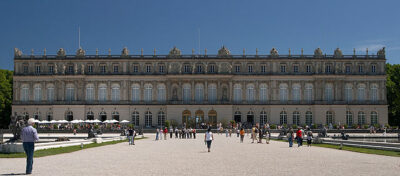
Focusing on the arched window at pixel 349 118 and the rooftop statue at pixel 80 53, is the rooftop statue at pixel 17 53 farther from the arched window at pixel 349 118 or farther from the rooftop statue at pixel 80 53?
the arched window at pixel 349 118

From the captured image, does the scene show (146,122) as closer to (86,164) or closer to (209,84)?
(209,84)

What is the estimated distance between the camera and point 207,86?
72812 millimetres

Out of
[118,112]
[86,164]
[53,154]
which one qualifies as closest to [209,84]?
[118,112]

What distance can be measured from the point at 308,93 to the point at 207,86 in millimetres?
16257

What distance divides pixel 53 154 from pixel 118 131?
3834 cm

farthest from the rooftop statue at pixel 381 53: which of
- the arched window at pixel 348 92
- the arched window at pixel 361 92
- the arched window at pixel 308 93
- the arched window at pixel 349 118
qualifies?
the arched window at pixel 308 93

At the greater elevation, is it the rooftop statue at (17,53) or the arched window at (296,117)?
the rooftop statue at (17,53)

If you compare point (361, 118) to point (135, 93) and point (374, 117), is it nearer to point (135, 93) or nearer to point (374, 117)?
point (374, 117)

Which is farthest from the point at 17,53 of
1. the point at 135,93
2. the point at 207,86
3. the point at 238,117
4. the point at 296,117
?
the point at 296,117

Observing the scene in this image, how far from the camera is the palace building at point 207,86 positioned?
238 feet

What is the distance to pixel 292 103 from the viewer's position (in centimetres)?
Result: 7312

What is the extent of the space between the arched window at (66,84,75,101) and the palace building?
0.52 ft

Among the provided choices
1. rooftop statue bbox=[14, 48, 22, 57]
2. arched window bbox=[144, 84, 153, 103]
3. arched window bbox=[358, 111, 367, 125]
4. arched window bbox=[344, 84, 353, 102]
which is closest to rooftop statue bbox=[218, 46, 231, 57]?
arched window bbox=[144, 84, 153, 103]

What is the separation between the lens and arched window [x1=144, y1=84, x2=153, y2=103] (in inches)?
2886
